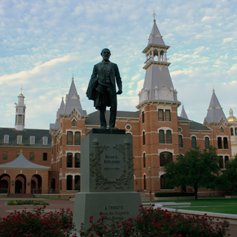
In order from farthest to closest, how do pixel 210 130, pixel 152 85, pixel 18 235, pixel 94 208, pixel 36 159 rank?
pixel 36 159
pixel 210 130
pixel 152 85
pixel 94 208
pixel 18 235

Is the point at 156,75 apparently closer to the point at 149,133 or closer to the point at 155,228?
the point at 149,133

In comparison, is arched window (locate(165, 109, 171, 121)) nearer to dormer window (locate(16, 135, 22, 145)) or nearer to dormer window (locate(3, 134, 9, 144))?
dormer window (locate(16, 135, 22, 145))

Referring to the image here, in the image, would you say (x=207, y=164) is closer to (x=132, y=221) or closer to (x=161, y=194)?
(x=161, y=194)

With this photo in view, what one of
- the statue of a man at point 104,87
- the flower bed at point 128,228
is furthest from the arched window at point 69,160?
the flower bed at point 128,228

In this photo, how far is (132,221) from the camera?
920cm

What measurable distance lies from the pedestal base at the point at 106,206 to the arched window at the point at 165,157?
46.5m

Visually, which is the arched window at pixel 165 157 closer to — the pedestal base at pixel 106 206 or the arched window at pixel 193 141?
the arched window at pixel 193 141

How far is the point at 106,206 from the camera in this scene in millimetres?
10336

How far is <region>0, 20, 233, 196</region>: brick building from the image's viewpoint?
56938mm

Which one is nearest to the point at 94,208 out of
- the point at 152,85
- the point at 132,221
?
the point at 132,221

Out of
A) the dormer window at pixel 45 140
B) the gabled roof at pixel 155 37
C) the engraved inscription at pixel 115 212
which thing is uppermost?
the gabled roof at pixel 155 37

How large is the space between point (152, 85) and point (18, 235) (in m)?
51.5

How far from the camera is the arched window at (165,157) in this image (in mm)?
56719

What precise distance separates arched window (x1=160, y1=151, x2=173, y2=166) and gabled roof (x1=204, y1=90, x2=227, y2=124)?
13.5 m
